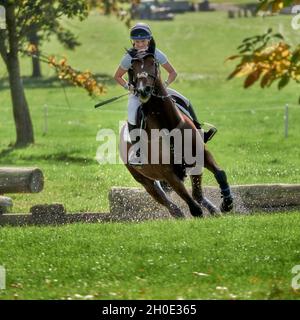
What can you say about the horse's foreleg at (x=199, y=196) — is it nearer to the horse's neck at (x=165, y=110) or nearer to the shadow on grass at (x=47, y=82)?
the horse's neck at (x=165, y=110)

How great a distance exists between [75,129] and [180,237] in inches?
927

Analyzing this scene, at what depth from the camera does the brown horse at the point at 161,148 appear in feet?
45.7

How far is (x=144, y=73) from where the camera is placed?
13828 millimetres

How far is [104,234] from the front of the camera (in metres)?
13.2

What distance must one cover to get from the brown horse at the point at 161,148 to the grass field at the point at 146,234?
78 centimetres

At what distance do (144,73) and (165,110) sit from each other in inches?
28.5

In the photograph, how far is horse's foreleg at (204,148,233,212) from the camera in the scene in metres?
15.0

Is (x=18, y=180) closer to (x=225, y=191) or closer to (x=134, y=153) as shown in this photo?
(x=134, y=153)

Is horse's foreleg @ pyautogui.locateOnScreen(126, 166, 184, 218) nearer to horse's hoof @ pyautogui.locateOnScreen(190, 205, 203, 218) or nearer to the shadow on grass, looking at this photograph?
horse's hoof @ pyautogui.locateOnScreen(190, 205, 203, 218)

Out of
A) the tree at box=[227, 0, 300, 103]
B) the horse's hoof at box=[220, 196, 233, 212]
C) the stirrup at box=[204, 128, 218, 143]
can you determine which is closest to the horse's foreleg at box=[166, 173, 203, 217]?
the horse's hoof at box=[220, 196, 233, 212]

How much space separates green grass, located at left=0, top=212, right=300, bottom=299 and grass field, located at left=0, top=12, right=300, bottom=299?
13mm

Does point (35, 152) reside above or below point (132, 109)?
below
